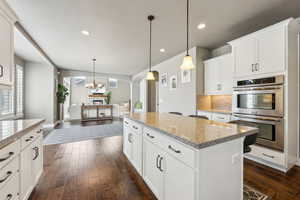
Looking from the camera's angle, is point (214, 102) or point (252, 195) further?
point (214, 102)

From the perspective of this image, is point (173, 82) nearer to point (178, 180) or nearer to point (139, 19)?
point (139, 19)

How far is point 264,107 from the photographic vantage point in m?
2.40

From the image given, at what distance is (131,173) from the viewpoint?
7.30 ft

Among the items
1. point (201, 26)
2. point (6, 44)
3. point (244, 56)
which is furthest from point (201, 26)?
point (6, 44)

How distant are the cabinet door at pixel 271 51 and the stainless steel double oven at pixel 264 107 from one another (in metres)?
0.19

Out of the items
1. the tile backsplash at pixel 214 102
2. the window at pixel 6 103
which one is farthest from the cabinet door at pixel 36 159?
the tile backsplash at pixel 214 102

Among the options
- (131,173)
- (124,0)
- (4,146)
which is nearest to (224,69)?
(124,0)

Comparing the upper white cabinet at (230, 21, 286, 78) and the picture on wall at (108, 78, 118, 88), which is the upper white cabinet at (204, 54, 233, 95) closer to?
the upper white cabinet at (230, 21, 286, 78)

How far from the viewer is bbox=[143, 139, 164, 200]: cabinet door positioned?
1500 mm

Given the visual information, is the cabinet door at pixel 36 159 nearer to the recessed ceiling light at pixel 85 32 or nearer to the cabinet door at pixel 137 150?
the cabinet door at pixel 137 150

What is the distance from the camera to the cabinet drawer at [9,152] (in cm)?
106

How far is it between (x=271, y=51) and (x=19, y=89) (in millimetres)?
7492

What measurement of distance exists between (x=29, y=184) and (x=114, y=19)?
2910 mm

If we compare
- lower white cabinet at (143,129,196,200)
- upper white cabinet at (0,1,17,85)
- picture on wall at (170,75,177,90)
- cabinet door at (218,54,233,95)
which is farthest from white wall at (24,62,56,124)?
cabinet door at (218,54,233,95)
